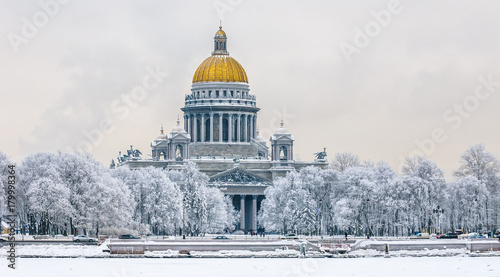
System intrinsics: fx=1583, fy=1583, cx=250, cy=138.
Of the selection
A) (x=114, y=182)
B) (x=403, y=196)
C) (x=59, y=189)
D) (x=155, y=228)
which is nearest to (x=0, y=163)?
(x=59, y=189)

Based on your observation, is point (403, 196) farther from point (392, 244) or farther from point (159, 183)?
point (392, 244)

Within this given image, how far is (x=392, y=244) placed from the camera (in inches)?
5640
